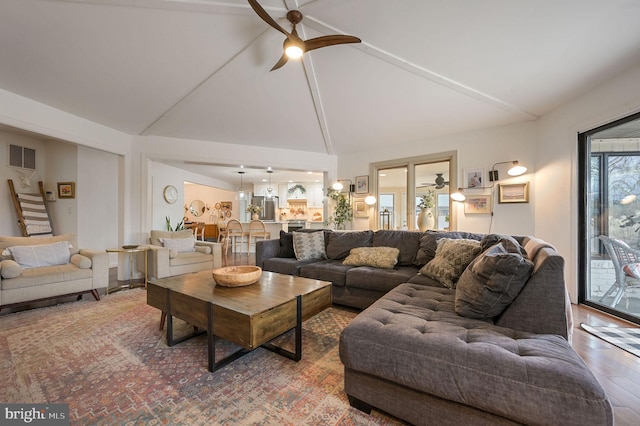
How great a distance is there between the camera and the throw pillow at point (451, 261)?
219cm

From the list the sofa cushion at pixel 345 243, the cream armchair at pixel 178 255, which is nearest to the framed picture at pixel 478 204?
the sofa cushion at pixel 345 243

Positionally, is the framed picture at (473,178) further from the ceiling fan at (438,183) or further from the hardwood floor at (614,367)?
the hardwood floor at (614,367)

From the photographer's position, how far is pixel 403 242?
315 centimetres

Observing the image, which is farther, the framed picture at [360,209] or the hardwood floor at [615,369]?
the framed picture at [360,209]

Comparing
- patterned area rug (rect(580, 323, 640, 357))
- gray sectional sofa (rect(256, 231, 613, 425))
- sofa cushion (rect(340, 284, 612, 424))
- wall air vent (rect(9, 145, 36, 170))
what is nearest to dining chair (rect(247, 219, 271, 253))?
wall air vent (rect(9, 145, 36, 170))

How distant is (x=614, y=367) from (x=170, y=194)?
7.44 meters

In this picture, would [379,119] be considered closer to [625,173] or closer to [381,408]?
[625,173]

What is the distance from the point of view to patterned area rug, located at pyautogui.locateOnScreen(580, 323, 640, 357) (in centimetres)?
204

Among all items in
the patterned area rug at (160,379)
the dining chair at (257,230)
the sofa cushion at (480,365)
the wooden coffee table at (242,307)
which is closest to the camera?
the sofa cushion at (480,365)

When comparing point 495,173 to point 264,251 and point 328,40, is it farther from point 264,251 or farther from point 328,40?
point 264,251

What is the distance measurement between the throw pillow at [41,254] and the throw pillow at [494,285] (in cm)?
447

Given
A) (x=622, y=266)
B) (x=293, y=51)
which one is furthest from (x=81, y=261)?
(x=622, y=266)

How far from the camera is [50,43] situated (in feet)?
7.80

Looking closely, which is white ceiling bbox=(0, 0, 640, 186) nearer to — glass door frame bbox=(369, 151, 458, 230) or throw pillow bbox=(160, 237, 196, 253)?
glass door frame bbox=(369, 151, 458, 230)
